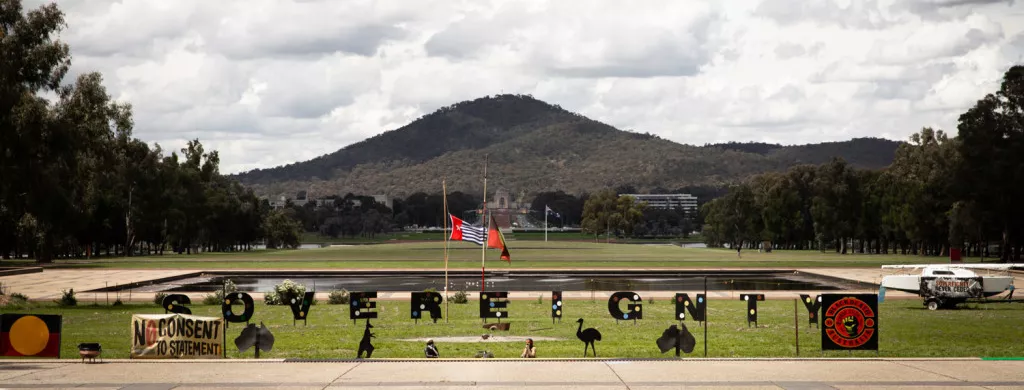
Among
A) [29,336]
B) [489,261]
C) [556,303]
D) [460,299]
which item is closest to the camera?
[29,336]

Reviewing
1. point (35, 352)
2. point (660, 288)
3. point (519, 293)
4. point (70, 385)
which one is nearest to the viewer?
point (70, 385)

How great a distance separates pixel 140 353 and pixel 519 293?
1173 inches

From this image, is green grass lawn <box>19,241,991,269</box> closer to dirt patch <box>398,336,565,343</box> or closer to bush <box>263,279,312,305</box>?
bush <box>263,279,312,305</box>

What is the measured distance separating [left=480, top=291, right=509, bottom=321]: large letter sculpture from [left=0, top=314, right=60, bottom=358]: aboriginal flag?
12936mm

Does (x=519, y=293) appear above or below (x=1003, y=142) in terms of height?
below

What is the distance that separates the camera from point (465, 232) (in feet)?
132

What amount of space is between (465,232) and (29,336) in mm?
18954

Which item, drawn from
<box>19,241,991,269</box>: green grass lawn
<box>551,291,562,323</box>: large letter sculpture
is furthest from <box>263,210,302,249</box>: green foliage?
<box>551,291,562,323</box>: large letter sculpture

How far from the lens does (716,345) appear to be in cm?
2780

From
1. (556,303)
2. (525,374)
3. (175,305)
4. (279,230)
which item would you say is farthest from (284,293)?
(279,230)

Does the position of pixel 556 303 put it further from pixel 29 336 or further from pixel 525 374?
pixel 29 336

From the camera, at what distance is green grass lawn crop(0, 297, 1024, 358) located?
86.5ft

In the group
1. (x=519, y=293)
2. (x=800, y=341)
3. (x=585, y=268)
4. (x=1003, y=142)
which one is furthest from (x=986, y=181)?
(x=800, y=341)

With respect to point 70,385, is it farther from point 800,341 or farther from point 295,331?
point 800,341
